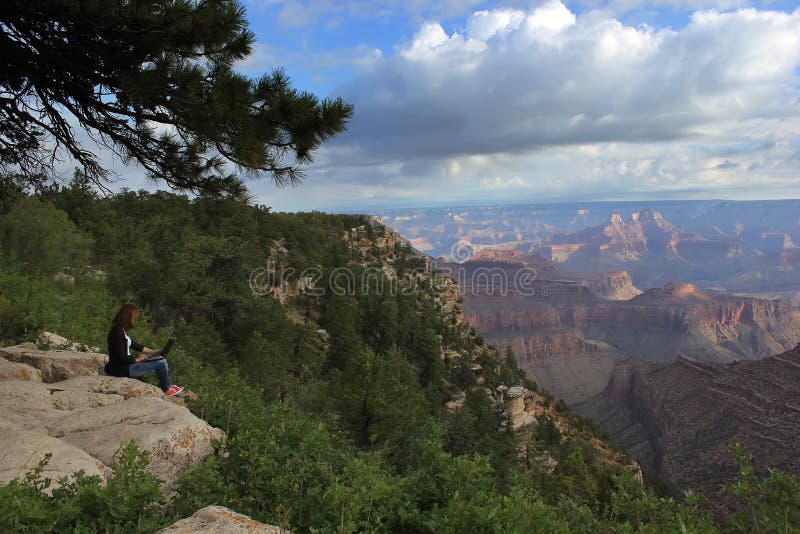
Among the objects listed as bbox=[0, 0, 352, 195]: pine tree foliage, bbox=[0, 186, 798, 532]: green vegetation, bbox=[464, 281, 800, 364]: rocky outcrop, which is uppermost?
bbox=[0, 0, 352, 195]: pine tree foliage

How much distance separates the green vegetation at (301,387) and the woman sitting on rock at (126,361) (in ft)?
3.65

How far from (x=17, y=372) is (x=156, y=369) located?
2.28 m

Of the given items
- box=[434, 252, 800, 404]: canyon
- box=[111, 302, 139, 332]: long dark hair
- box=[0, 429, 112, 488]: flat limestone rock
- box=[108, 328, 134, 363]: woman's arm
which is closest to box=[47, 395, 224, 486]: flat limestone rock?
box=[0, 429, 112, 488]: flat limestone rock

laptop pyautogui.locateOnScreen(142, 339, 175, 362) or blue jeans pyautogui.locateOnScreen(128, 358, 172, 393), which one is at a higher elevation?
laptop pyautogui.locateOnScreen(142, 339, 175, 362)

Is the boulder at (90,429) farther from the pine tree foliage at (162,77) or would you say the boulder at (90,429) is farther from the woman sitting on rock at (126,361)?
the pine tree foliage at (162,77)

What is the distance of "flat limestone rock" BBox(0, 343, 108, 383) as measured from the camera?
9336 mm

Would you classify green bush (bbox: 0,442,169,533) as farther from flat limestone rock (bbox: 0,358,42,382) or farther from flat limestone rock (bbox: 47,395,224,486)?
flat limestone rock (bbox: 0,358,42,382)

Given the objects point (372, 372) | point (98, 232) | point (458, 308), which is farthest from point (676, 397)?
point (98, 232)

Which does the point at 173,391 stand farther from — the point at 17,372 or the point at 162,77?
the point at 162,77

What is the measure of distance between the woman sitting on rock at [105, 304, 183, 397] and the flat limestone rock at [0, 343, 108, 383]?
0.70 metres

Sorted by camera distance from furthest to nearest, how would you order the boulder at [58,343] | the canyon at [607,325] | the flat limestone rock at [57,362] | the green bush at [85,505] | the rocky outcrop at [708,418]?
the canyon at [607,325] < the rocky outcrop at [708,418] < the boulder at [58,343] < the flat limestone rock at [57,362] < the green bush at [85,505]

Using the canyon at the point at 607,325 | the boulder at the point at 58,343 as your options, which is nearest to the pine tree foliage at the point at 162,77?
the boulder at the point at 58,343

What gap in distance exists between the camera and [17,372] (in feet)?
28.1

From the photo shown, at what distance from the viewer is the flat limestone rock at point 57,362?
9336 millimetres
